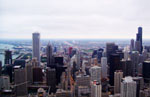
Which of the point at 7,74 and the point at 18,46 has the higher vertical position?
the point at 18,46

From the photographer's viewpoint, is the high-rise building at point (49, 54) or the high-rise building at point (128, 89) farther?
the high-rise building at point (49, 54)

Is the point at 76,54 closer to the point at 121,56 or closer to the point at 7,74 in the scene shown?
the point at 121,56

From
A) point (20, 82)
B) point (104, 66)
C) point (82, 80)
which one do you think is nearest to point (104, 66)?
point (104, 66)

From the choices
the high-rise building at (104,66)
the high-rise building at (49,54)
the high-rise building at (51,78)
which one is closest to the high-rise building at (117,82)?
the high-rise building at (104,66)

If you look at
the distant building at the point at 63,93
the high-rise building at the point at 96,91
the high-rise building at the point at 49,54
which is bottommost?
the distant building at the point at 63,93

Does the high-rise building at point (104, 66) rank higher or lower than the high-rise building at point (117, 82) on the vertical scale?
higher

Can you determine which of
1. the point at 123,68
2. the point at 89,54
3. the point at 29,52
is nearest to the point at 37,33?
the point at 29,52

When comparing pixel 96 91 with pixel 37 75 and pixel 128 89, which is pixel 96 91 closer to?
pixel 128 89

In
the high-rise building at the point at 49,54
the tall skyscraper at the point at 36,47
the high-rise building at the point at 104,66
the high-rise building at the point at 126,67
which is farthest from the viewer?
the high-rise building at the point at 49,54

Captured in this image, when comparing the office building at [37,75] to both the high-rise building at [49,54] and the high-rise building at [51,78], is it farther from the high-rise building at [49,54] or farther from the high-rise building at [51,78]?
the high-rise building at [49,54]
